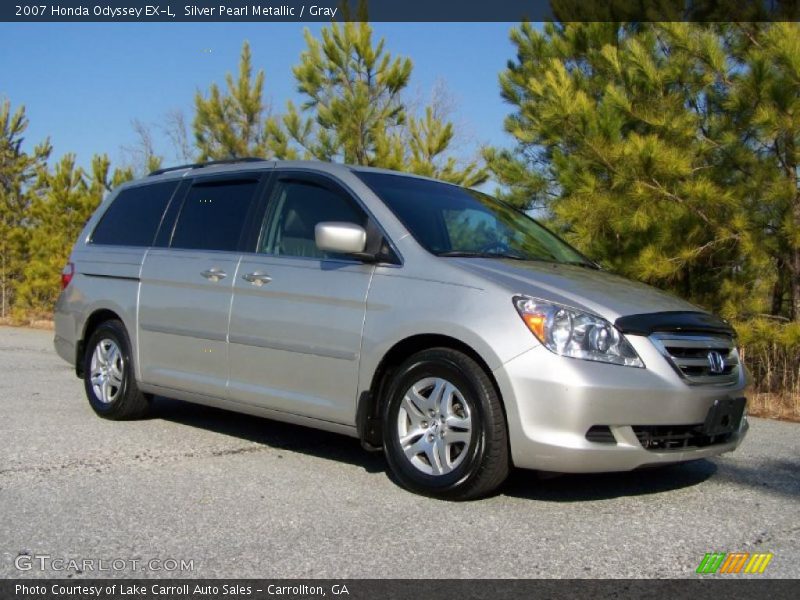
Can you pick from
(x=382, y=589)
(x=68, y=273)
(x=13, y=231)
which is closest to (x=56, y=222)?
(x=13, y=231)

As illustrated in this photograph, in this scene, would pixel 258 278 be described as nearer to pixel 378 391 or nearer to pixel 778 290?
pixel 378 391

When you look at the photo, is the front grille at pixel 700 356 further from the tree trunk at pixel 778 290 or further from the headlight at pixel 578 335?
the tree trunk at pixel 778 290

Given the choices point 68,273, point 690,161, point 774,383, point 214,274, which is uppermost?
point 690,161

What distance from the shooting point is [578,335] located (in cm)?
415

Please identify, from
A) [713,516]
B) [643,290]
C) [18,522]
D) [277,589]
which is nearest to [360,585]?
[277,589]

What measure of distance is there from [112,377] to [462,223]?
291 cm

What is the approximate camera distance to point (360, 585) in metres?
3.20

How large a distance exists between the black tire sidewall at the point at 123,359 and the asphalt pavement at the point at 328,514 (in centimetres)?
31

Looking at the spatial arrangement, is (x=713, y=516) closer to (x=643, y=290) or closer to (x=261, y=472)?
(x=643, y=290)

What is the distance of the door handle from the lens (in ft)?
18.2

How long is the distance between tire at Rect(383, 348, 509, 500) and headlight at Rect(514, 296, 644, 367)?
1.21 feet

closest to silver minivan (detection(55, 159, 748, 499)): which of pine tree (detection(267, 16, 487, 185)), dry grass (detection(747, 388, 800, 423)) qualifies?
dry grass (detection(747, 388, 800, 423))

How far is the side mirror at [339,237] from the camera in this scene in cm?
473

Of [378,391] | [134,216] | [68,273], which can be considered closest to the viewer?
[378,391]
